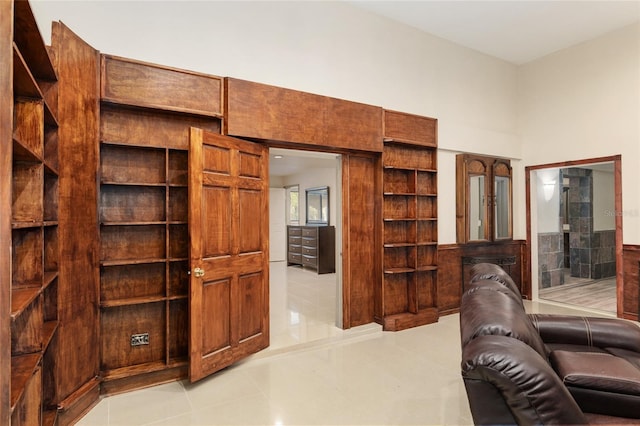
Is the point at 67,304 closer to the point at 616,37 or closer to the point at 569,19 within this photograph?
the point at 569,19

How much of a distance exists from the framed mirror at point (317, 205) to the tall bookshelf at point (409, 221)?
13.8 feet

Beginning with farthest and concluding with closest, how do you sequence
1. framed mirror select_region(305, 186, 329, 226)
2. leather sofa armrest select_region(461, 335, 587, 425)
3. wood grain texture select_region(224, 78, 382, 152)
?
framed mirror select_region(305, 186, 329, 226) < wood grain texture select_region(224, 78, 382, 152) < leather sofa armrest select_region(461, 335, 587, 425)

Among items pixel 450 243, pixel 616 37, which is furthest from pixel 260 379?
pixel 616 37

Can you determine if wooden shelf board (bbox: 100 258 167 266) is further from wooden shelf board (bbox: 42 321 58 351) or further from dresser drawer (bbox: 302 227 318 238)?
dresser drawer (bbox: 302 227 318 238)

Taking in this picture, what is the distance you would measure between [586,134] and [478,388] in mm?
5301

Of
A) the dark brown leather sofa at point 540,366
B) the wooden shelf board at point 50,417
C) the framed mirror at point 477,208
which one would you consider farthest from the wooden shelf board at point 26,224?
the framed mirror at point 477,208

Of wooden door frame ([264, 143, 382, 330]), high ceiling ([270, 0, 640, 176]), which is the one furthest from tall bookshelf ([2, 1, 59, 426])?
wooden door frame ([264, 143, 382, 330])

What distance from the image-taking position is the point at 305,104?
360cm

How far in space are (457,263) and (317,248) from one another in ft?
12.7

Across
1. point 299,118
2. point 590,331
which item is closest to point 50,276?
point 299,118

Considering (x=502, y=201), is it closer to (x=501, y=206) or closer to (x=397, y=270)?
(x=501, y=206)

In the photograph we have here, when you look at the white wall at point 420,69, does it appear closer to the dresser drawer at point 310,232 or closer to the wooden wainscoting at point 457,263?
the wooden wainscoting at point 457,263

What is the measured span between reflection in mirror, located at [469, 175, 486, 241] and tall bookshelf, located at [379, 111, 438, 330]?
812mm

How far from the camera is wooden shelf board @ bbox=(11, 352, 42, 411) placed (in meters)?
1.33
